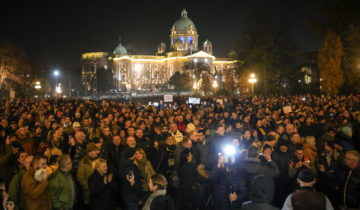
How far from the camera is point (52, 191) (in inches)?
201

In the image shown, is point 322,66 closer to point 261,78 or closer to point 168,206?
point 261,78

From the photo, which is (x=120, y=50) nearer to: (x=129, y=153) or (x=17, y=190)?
(x=129, y=153)

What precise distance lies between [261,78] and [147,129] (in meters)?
35.0

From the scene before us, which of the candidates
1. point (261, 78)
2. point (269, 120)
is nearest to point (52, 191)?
point (269, 120)

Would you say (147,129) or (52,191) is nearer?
(52,191)

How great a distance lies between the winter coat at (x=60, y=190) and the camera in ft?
16.8

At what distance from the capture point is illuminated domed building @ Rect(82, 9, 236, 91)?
10300cm

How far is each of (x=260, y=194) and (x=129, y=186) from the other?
6.96 ft

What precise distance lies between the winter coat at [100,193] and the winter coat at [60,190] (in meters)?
0.32

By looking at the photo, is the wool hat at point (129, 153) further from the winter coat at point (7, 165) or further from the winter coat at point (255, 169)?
the winter coat at point (7, 165)

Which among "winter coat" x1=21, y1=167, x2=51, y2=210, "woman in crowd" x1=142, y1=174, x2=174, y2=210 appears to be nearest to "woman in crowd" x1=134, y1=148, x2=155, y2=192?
"woman in crowd" x1=142, y1=174, x2=174, y2=210

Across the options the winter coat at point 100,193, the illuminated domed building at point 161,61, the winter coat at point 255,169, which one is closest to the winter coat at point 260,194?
the winter coat at point 255,169

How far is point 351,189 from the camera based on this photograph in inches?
194

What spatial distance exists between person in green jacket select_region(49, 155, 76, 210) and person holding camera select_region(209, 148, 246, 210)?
217 centimetres
